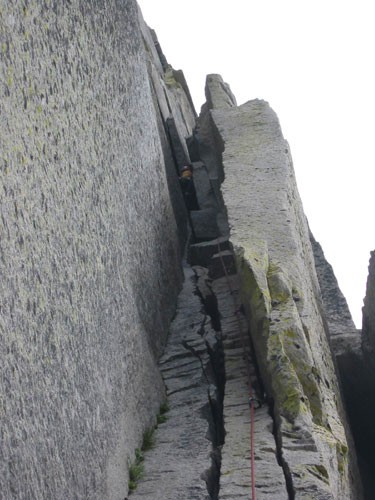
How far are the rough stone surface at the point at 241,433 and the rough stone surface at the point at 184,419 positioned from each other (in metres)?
0.21

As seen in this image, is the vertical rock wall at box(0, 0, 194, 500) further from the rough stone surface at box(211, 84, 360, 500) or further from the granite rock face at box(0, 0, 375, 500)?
the rough stone surface at box(211, 84, 360, 500)

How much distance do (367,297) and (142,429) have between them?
4.62m

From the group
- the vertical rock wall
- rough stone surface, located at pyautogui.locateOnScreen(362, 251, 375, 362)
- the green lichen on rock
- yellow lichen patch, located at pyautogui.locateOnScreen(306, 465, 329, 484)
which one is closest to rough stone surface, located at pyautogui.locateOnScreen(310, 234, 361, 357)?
rough stone surface, located at pyautogui.locateOnScreen(362, 251, 375, 362)

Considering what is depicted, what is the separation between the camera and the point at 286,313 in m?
9.23

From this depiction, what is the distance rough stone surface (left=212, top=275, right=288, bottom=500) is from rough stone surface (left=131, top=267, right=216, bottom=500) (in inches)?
8.3

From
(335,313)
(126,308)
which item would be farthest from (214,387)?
(335,313)

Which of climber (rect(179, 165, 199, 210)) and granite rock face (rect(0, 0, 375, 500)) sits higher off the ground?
climber (rect(179, 165, 199, 210))

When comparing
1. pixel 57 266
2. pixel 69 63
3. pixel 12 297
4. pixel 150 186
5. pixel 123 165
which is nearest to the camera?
pixel 12 297

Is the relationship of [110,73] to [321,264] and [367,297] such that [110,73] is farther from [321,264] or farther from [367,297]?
[321,264]

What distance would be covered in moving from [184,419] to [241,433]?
95cm

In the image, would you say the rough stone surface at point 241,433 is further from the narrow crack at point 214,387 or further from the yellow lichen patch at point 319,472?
the yellow lichen patch at point 319,472

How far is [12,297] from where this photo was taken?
6.14 metres

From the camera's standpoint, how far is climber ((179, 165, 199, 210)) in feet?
51.8

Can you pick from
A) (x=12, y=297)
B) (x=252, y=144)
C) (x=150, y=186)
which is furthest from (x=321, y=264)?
(x=12, y=297)
